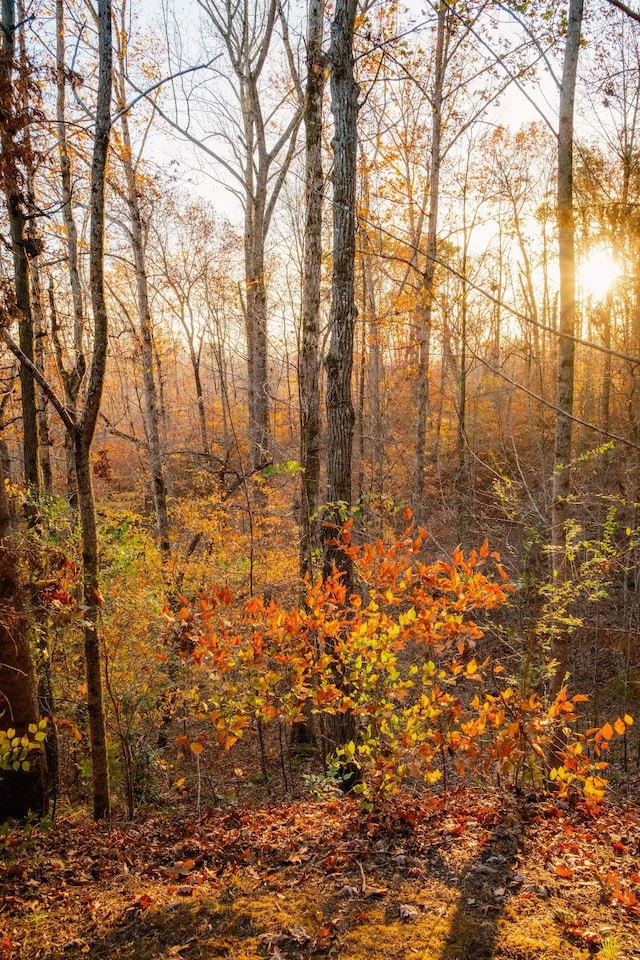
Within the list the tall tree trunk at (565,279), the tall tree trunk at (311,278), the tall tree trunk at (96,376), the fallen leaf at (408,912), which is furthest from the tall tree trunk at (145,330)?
the fallen leaf at (408,912)

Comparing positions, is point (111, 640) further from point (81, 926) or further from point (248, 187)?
point (248, 187)

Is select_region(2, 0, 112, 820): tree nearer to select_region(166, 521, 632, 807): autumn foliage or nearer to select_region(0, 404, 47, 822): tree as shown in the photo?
select_region(0, 404, 47, 822): tree

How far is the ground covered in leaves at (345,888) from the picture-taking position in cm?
230

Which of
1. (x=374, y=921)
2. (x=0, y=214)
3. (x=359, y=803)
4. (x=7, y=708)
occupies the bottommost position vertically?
(x=359, y=803)

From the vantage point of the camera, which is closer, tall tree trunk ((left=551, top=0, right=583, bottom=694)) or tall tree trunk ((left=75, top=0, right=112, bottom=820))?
tall tree trunk ((left=75, top=0, right=112, bottom=820))

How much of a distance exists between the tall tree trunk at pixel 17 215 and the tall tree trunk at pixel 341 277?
264 cm

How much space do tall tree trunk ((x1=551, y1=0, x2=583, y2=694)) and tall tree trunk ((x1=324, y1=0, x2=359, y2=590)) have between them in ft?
7.06

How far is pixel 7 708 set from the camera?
3.86 m

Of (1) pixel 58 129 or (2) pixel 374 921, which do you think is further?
(1) pixel 58 129

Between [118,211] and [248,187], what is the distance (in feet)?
10.8

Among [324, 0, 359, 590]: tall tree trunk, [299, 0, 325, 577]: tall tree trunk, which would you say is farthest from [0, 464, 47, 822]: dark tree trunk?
[299, 0, 325, 577]: tall tree trunk

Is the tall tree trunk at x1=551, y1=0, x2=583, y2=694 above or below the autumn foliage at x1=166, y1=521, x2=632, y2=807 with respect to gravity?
above

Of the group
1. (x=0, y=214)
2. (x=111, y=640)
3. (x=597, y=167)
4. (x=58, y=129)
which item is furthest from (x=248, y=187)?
(x=111, y=640)

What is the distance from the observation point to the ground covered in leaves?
2.30 meters
